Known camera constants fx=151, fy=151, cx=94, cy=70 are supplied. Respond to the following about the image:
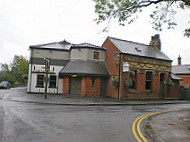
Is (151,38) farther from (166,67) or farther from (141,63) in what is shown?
(141,63)

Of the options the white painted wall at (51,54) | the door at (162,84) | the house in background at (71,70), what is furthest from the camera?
the door at (162,84)

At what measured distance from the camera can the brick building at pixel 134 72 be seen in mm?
18033

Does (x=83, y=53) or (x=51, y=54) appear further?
(x=51, y=54)

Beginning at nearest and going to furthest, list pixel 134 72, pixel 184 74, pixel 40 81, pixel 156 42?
pixel 134 72 → pixel 40 81 → pixel 156 42 → pixel 184 74

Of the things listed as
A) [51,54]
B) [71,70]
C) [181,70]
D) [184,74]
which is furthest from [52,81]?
[181,70]

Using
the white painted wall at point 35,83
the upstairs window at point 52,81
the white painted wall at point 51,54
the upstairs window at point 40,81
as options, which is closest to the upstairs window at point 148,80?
the white painted wall at point 51,54

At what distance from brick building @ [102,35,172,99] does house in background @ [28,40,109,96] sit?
149cm

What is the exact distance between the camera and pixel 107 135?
545 centimetres

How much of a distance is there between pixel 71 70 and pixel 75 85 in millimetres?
2000

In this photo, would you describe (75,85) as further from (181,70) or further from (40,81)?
(181,70)

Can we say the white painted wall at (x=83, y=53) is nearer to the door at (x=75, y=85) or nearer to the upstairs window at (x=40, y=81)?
the door at (x=75, y=85)

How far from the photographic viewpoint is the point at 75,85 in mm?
19281

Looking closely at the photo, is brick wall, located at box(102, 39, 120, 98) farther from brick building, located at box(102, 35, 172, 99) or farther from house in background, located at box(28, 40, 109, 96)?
house in background, located at box(28, 40, 109, 96)

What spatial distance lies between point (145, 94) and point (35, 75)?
15.1 m
